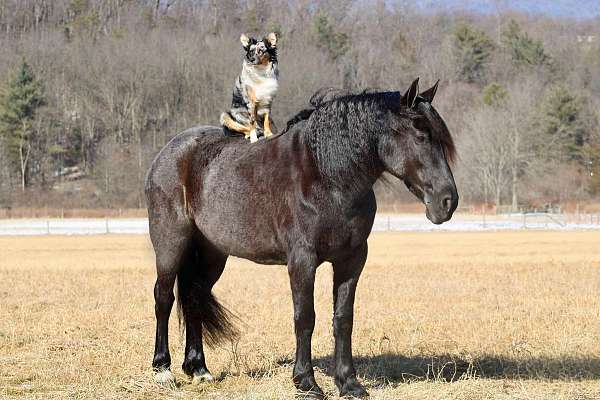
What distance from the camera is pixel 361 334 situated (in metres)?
10.6

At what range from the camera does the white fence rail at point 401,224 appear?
4938 centimetres

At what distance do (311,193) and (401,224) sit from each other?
48.8 meters

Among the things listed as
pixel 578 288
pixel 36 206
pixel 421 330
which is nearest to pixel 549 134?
pixel 36 206

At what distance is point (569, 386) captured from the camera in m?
6.98

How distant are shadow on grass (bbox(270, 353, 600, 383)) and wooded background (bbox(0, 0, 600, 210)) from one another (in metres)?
48.8

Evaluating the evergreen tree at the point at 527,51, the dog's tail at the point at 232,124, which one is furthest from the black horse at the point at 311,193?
the evergreen tree at the point at 527,51

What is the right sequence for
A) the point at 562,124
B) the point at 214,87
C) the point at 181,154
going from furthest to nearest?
the point at 214,87 < the point at 562,124 < the point at 181,154

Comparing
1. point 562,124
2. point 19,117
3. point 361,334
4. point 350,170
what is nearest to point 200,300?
point 350,170

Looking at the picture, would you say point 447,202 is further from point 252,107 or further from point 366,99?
point 252,107

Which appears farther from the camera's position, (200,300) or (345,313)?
(200,300)

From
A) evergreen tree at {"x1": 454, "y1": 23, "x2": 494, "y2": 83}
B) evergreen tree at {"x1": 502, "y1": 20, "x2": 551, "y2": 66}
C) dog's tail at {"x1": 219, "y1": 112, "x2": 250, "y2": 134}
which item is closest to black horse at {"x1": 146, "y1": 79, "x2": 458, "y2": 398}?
dog's tail at {"x1": 219, "y1": 112, "x2": 250, "y2": 134}

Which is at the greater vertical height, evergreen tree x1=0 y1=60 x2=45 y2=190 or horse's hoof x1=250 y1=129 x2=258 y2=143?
horse's hoof x1=250 y1=129 x2=258 y2=143

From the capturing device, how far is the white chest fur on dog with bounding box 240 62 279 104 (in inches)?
298

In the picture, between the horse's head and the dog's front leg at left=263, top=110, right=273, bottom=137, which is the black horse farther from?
the dog's front leg at left=263, top=110, right=273, bottom=137
